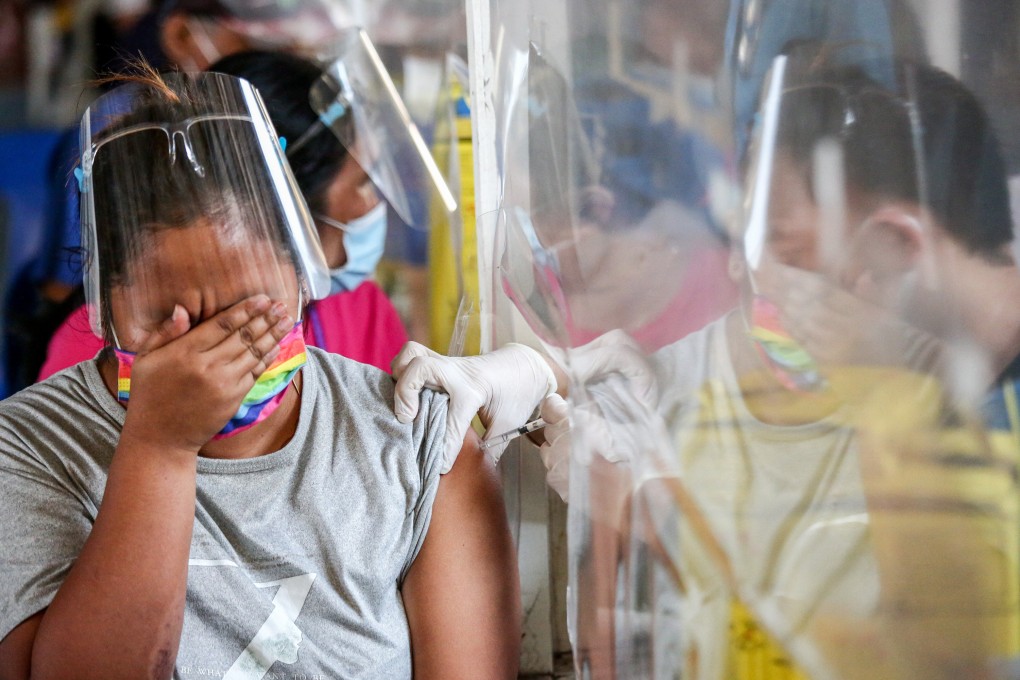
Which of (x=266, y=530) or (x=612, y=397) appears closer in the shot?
(x=612, y=397)

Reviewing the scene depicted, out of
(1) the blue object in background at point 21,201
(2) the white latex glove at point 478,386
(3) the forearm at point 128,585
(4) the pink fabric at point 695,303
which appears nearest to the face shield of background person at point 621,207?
(4) the pink fabric at point 695,303

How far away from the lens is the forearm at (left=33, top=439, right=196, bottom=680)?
0.76 metres

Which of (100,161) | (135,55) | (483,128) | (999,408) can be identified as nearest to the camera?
(999,408)

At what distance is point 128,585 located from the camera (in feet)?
2.53

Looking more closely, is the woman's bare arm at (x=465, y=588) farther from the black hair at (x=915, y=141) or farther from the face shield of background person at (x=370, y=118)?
the face shield of background person at (x=370, y=118)

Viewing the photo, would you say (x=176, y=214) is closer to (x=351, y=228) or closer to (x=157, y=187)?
(x=157, y=187)

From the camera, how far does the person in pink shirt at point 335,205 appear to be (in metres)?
1.52

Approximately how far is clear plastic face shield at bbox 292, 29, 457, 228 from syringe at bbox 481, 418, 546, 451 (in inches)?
22.1

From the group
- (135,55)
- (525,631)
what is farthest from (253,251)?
(135,55)

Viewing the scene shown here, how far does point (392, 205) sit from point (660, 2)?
94 centimetres

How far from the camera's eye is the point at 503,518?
100 cm

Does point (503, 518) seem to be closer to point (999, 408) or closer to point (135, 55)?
point (999, 408)

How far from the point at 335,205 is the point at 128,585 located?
912 mm

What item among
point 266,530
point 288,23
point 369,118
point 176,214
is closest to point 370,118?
point 369,118
